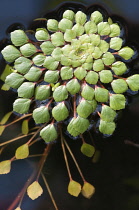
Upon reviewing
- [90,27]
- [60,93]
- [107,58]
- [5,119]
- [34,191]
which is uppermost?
[90,27]

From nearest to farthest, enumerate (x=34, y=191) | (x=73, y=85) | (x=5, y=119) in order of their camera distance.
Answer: (x=73, y=85) < (x=34, y=191) < (x=5, y=119)

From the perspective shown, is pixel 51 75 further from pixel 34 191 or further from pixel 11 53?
pixel 34 191

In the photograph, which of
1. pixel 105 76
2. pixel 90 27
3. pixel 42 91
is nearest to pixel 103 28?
pixel 90 27

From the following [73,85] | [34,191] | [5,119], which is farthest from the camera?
[5,119]

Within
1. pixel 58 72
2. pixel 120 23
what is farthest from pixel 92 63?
pixel 120 23

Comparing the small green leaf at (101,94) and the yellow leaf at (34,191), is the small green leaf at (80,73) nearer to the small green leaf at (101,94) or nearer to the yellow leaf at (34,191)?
the small green leaf at (101,94)

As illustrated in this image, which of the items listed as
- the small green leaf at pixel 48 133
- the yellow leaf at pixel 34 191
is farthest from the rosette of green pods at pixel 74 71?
the yellow leaf at pixel 34 191
